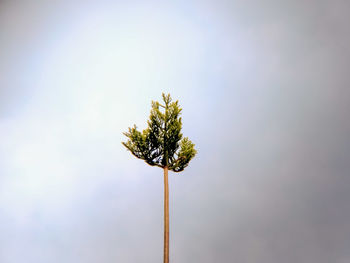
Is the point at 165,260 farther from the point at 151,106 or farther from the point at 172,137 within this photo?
the point at 151,106

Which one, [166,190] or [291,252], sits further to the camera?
[291,252]

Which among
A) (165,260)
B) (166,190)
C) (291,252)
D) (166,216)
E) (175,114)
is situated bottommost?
(291,252)

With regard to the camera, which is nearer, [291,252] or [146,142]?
[146,142]

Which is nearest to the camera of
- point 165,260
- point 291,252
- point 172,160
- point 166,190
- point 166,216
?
point 165,260

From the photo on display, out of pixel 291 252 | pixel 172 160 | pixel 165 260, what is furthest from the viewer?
pixel 291 252

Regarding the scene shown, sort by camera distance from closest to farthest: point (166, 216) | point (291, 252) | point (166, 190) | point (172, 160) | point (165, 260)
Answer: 1. point (165, 260)
2. point (166, 216)
3. point (166, 190)
4. point (172, 160)
5. point (291, 252)

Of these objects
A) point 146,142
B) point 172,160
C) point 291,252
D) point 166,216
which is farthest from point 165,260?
point 291,252

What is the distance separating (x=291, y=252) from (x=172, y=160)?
139 metres

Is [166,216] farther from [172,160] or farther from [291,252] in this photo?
[291,252]

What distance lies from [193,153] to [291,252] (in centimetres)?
13868

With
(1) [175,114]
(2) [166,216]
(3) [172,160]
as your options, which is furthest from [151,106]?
(2) [166,216]

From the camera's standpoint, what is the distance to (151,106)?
35.9ft

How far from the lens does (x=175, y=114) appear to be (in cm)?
1100

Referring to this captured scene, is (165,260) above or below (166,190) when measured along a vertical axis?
below
